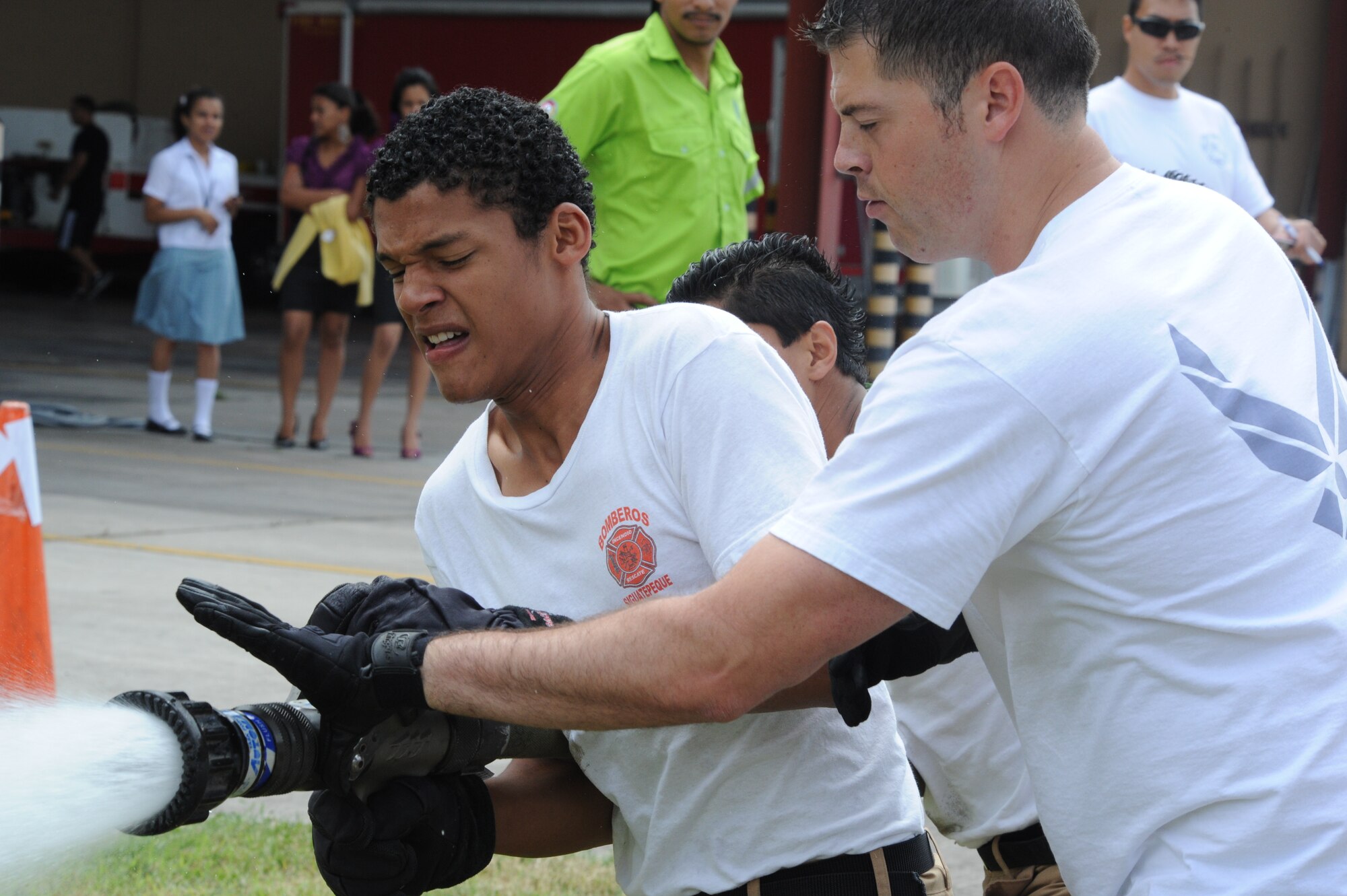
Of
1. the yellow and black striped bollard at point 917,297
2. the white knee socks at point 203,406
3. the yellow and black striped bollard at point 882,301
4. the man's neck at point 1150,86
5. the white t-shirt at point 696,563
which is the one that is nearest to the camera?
the white t-shirt at point 696,563

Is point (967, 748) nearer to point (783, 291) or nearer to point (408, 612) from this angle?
point (783, 291)

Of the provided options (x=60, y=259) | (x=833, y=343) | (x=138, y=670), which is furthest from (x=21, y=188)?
(x=833, y=343)

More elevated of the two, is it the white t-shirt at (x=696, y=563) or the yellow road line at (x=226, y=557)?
the white t-shirt at (x=696, y=563)

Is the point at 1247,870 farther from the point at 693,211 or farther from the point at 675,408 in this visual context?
the point at 693,211

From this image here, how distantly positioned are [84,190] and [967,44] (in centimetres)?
2181

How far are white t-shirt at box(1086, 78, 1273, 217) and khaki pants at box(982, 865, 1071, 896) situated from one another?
3291 millimetres

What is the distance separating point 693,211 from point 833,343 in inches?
99.1

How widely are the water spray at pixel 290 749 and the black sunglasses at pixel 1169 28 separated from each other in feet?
13.9

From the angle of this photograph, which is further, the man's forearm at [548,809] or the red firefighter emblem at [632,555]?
the man's forearm at [548,809]

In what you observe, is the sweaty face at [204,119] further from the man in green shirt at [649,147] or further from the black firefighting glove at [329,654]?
the black firefighting glove at [329,654]

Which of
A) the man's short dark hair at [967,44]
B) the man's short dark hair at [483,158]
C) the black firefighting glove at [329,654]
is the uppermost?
the man's short dark hair at [967,44]

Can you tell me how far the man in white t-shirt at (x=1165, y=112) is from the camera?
5.65 metres

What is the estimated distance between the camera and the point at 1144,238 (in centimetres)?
172

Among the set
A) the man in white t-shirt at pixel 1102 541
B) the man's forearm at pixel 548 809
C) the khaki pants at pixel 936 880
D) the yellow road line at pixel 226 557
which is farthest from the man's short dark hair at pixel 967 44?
the yellow road line at pixel 226 557
